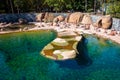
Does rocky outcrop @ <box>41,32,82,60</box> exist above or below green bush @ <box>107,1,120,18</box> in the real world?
below

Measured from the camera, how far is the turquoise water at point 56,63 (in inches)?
1425

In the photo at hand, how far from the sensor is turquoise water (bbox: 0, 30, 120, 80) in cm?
3619

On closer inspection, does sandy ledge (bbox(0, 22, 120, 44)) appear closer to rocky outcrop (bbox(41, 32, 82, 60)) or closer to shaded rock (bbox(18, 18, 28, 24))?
shaded rock (bbox(18, 18, 28, 24))

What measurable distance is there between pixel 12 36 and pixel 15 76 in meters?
27.8

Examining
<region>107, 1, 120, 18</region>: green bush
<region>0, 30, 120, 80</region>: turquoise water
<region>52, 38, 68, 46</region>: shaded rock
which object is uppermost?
<region>107, 1, 120, 18</region>: green bush

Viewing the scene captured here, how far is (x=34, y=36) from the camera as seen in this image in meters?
62.3

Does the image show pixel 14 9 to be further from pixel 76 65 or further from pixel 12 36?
pixel 76 65

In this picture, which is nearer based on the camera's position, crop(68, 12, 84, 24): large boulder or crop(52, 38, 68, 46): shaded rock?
crop(52, 38, 68, 46): shaded rock

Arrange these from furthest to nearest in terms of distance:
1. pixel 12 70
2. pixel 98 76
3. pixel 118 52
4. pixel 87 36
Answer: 1. pixel 87 36
2. pixel 118 52
3. pixel 12 70
4. pixel 98 76

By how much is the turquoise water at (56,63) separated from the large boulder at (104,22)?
8933mm

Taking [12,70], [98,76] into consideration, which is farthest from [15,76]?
[98,76]

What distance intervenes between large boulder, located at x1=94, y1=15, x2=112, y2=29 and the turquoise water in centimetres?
893

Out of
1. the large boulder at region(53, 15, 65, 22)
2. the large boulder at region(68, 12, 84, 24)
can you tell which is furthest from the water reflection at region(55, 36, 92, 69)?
the large boulder at region(53, 15, 65, 22)

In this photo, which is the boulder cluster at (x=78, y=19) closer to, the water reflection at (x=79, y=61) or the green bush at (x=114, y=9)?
the green bush at (x=114, y=9)
